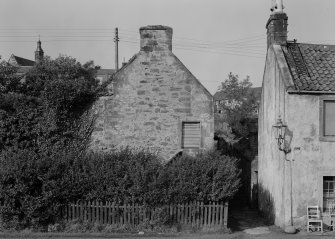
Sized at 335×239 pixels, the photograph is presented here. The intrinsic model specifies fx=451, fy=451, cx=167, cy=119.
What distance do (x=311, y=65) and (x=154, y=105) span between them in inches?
279

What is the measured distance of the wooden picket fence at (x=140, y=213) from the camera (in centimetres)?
1691

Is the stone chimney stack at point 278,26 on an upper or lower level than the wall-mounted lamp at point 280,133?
upper

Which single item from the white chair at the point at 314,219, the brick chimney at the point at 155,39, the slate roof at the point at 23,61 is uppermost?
the slate roof at the point at 23,61

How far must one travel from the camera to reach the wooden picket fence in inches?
666

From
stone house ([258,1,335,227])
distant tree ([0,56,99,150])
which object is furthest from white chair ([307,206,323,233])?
distant tree ([0,56,99,150])

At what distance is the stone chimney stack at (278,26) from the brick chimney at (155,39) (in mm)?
4647

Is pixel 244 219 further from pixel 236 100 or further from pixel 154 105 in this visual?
pixel 236 100

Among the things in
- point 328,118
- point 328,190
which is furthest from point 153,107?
point 328,190

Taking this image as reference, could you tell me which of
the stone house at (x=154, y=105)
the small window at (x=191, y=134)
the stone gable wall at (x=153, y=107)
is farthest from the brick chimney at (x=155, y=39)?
the small window at (x=191, y=134)

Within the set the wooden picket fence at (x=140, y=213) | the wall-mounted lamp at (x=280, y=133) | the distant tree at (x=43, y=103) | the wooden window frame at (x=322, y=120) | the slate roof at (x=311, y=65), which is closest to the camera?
the wooden picket fence at (x=140, y=213)

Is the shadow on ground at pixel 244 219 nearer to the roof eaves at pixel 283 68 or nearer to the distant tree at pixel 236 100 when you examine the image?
the roof eaves at pixel 283 68

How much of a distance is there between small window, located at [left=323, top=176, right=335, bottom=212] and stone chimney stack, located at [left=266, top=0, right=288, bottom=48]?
20.6 feet

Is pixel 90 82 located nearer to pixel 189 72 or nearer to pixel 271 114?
pixel 189 72

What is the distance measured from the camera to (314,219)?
17.2 m
